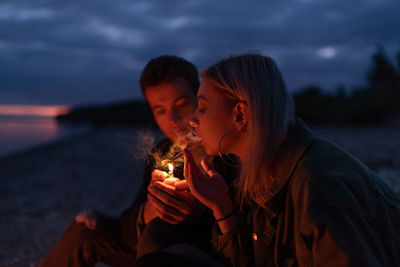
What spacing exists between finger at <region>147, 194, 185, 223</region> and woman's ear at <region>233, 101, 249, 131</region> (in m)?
0.83

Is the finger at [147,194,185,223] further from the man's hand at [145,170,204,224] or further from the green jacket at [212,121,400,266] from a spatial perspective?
the green jacket at [212,121,400,266]

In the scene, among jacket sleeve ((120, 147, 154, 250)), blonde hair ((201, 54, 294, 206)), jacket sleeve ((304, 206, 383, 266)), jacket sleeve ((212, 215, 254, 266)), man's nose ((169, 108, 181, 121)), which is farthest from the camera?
man's nose ((169, 108, 181, 121))

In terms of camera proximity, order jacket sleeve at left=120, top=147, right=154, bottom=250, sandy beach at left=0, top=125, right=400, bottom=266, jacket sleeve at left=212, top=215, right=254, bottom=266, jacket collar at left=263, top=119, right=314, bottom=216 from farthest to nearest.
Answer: sandy beach at left=0, top=125, right=400, bottom=266 < jacket sleeve at left=120, top=147, right=154, bottom=250 < jacket sleeve at left=212, top=215, right=254, bottom=266 < jacket collar at left=263, top=119, right=314, bottom=216

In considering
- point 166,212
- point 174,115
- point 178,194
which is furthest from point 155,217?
point 174,115

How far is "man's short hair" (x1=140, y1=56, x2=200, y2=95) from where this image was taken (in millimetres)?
3148

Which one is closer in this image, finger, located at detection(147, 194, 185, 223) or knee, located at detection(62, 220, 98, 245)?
finger, located at detection(147, 194, 185, 223)

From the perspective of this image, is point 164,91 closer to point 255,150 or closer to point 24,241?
point 255,150

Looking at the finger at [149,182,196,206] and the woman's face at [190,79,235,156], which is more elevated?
the woman's face at [190,79,235,156]

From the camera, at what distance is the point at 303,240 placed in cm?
157

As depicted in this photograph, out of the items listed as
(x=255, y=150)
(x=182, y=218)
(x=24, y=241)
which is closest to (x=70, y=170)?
(x=24, y=241)

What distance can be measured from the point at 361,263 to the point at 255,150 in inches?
30.3

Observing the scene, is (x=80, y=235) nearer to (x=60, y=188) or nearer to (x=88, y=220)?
(x=88, y=220)

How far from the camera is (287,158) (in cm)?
176

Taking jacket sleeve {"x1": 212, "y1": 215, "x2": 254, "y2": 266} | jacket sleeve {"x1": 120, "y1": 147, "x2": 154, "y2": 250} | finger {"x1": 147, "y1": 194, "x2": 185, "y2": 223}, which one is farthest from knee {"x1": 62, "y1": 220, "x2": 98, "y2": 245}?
jacket sleeve {"x1": 212, "y1": 215, "x2": 254, "y2": 266}
